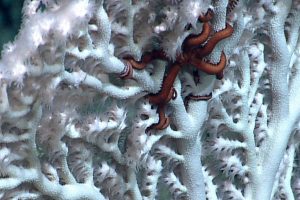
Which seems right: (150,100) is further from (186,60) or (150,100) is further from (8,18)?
(8,18)

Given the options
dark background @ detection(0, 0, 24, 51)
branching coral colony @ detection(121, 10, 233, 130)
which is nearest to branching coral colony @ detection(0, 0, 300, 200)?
branching coral colony @ detection(121, 10, 233, 130)

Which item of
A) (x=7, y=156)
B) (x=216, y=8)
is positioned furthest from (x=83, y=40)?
(x=216, y=8)

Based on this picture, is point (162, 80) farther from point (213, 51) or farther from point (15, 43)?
point (15, 43)

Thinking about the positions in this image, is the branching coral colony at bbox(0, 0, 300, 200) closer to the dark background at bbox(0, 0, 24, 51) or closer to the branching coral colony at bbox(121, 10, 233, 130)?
the branching coral colony at bbox(121, 10, 233, 130)

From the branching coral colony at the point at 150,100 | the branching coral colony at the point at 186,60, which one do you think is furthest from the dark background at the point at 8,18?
the branching coral colony at the point at 186,60

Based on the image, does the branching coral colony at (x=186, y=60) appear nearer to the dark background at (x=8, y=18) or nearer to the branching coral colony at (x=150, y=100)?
the branching coral colony at (x=150, y=100)

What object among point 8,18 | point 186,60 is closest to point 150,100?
point 186,60
